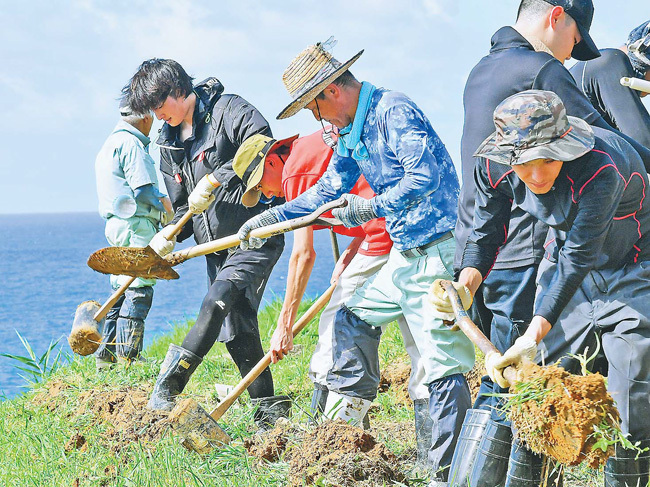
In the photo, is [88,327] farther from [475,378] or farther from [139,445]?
[475,378]

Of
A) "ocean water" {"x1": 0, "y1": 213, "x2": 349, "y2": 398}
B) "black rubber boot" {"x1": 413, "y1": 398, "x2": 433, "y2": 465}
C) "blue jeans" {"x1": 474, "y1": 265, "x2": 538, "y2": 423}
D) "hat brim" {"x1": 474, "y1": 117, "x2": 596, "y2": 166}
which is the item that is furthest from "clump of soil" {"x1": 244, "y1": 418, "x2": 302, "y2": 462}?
"ocean water" {"x1": 0, "y1": 213, "x2": 349, "y2": 398}

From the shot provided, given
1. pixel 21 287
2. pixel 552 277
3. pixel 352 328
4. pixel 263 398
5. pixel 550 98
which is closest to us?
pixel 550 98

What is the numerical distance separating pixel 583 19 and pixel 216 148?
2.54 meters

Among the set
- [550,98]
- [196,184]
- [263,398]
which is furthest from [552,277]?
[196,184]

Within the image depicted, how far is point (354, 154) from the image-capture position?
3945 mm

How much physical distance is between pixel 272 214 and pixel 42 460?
6.40ft

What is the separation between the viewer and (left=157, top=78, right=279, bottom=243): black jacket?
17.1ft

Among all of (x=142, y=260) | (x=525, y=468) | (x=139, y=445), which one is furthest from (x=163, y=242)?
(x=525, y=468)

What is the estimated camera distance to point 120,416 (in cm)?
491

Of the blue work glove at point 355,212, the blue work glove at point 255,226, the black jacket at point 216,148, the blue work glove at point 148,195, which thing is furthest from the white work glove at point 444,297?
the blue work glove at point 148,195

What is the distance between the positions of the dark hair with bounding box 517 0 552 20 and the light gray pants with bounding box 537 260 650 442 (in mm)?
1132

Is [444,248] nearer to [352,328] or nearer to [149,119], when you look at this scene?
[352,328]

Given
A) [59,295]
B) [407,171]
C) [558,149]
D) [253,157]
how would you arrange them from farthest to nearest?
[59,295]
[253,157]
[407,171]
[558,149]

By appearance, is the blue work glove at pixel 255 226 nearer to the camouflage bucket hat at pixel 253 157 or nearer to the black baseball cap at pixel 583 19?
the camouflage bucket hat at pixel 253 157
